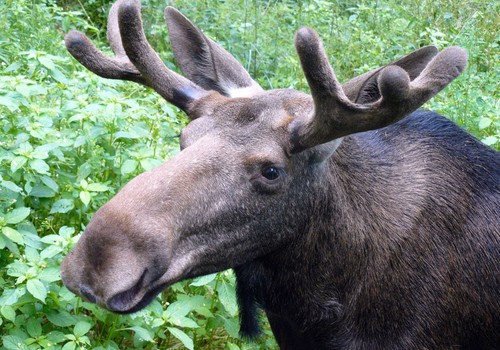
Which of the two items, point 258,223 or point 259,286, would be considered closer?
point 258,223

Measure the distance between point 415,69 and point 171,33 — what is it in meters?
1.24

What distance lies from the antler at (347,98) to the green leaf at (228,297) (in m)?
1.19

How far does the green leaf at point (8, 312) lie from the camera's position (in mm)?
4305

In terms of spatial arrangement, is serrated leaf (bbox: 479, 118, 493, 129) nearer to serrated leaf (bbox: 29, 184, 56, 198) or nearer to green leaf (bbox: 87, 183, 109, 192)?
→ green leaf (bbox: 87, 183, 109, 192)

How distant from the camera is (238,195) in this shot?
3.82 m

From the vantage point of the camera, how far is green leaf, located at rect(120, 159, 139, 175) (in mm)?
4934

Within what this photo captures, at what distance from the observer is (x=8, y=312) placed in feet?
14.2

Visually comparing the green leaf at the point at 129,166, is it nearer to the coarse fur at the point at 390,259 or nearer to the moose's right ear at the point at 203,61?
the moose's right ear at the point at 203,61

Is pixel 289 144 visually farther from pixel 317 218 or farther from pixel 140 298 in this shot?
pixel 140 298

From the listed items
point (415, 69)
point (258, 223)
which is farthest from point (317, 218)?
point (415, 69)

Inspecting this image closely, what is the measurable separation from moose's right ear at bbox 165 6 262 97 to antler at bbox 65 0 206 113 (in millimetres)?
252

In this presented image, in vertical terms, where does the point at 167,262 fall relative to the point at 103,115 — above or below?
above

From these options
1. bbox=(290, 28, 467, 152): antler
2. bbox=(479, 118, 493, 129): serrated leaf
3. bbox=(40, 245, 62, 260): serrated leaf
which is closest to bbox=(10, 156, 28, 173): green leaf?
bbox=(40, 245, 62, 260): serrated leaf

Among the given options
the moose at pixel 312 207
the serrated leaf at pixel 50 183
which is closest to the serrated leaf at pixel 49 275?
the serrated leaf at pixel 50 183
